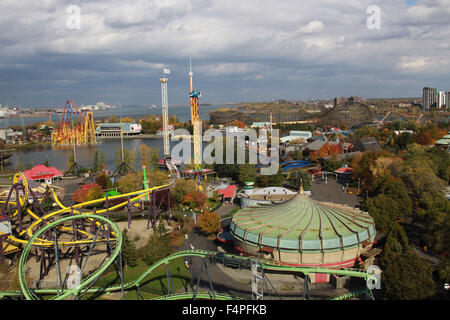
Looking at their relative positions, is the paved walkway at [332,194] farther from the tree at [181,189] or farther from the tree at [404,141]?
the tree at [404,141]

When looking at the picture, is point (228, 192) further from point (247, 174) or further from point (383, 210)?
point (383, 210)

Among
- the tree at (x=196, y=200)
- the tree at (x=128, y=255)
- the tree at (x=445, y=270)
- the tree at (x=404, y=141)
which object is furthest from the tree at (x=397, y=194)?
the tree at (x=404, y=141)

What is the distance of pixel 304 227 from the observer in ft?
42.7

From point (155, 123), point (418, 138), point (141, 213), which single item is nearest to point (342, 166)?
point (418, 138)

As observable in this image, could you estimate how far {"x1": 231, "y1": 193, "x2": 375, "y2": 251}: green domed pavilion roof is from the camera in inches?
485

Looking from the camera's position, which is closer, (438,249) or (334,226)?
(438,249)

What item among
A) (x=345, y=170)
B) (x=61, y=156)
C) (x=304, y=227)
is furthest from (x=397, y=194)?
(x=61, y=156)

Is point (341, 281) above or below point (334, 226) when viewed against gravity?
below

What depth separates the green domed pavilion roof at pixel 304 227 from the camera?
12.3 meters

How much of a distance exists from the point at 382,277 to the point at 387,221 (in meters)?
5.30
